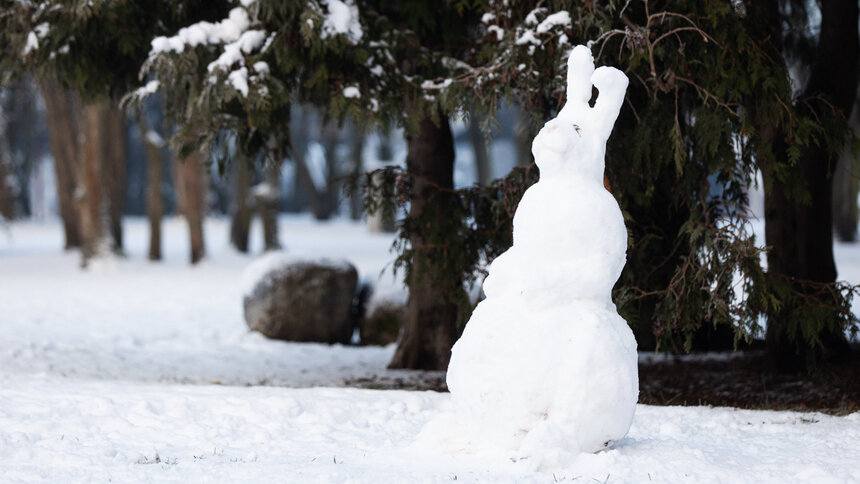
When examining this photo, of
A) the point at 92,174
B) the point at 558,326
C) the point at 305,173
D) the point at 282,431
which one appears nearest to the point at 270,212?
the point at 92,174

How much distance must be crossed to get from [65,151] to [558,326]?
21374 millimetres

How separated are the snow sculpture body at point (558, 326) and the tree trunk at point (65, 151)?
61.1 ft

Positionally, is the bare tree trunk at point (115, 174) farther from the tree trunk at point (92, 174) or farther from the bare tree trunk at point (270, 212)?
the bare tree trunk at point (270, 212)

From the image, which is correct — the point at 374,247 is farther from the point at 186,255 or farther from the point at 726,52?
the point at 726,52

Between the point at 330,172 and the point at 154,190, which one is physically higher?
the point at 330,172

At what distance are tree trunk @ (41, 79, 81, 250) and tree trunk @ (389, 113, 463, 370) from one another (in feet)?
47.1

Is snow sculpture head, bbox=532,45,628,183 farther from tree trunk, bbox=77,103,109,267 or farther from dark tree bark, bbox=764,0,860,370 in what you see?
tree trunk, bbox=77,103,109,267

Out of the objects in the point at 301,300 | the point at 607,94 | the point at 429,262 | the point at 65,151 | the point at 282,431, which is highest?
the point at 65,151

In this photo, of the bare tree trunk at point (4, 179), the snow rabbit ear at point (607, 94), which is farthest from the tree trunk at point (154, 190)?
the snow rabbit ear at point (607, 94)

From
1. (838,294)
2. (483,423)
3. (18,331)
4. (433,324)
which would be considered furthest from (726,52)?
(18,331)

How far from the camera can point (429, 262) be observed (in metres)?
8.34

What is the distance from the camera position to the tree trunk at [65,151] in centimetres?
2183

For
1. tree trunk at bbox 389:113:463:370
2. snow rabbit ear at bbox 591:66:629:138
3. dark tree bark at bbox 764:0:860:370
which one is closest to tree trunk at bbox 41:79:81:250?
tree trunk at bbox 389:113:463:370

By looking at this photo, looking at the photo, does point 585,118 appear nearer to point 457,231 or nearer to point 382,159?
point 457,231
